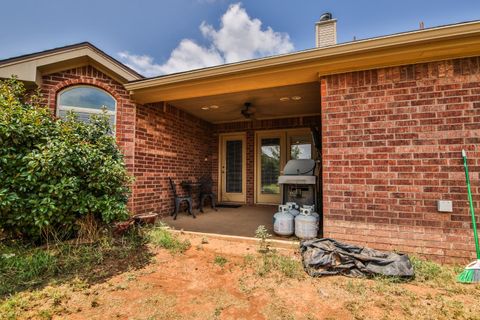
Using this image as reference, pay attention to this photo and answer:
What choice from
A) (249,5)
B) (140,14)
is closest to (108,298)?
(140,14)

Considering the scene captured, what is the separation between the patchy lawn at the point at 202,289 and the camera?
172 cm

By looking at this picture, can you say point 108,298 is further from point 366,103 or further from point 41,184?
point 366,103

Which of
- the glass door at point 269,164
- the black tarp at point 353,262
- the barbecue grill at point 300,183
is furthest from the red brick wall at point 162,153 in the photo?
the black tarp at point 353,262

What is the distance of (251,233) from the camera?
361cm

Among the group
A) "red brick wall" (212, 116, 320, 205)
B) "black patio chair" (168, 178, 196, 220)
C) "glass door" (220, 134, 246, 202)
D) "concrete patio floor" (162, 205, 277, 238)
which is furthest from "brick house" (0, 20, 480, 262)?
"glass door" (220, 134, 246, 202)

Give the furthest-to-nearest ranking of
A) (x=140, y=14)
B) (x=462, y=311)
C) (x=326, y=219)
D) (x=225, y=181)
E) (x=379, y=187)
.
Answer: (x=225, y=181) → (x=140, y=14) → (x=326, y=219) → (x=379, y=187) → (x=462, y=311)

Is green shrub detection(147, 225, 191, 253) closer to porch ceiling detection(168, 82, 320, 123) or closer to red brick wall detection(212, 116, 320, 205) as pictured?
porch ceiling detection(168, 82, 320, 123)

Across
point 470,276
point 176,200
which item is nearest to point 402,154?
point 470,276

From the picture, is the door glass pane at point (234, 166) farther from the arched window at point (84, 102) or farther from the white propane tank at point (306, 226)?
the white propane tank at point (306, 226)

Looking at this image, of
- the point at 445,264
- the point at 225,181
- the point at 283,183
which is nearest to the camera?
the point at 445,264

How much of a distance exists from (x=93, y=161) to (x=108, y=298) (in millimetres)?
1735

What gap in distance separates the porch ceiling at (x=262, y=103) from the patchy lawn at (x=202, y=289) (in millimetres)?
2939

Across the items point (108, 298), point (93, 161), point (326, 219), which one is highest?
point (93, 161)

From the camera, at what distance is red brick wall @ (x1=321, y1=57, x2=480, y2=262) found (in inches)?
99.0
